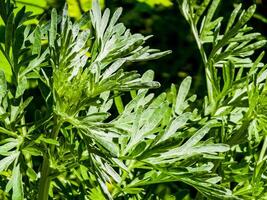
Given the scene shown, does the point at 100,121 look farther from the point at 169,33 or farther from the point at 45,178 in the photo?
the point at 169,33

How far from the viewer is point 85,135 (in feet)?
2.98

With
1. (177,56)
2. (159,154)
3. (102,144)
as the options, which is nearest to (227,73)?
(159,154)

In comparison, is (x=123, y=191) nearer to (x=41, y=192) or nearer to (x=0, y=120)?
(x=41, y=192)

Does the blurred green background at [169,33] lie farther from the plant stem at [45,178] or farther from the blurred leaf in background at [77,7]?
the plant stem at [45,178]

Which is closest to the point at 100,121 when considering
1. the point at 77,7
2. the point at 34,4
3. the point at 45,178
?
the point at 45,178

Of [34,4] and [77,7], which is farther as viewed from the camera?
[77,7]

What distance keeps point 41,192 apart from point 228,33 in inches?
17.8

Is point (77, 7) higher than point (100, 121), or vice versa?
point (100, 121)

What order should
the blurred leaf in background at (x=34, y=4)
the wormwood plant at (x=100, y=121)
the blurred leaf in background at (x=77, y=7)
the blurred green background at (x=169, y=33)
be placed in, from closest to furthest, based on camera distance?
the wormwood plant at (x=100, y=121) < the blurred leaf in background at (x=34, y=4) < the blurred leaf in background at (x=77, y=7) < the blurred green background at (x=169, y=33)

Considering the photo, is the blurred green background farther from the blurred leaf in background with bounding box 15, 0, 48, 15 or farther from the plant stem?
the plant stem

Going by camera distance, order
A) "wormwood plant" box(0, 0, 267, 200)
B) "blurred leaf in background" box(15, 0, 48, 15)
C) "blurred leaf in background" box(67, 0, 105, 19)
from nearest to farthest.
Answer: "wormwood plant" box(0, 0, 267, 200) < "blurred leaf in background" box(15, 0, 48, 15) < "blurred leaf in background" box(67, 0, 105, 19)

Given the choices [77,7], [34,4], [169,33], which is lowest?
[169,33]

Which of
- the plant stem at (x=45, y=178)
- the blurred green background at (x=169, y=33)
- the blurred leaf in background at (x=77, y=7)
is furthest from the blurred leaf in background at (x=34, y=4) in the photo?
the plant stem at (x=45, y=178)

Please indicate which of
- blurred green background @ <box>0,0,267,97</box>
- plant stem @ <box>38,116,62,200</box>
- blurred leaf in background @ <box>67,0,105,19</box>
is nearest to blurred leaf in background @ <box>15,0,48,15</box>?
blurred leaf in background @ <box>67,0,105,19</box>
